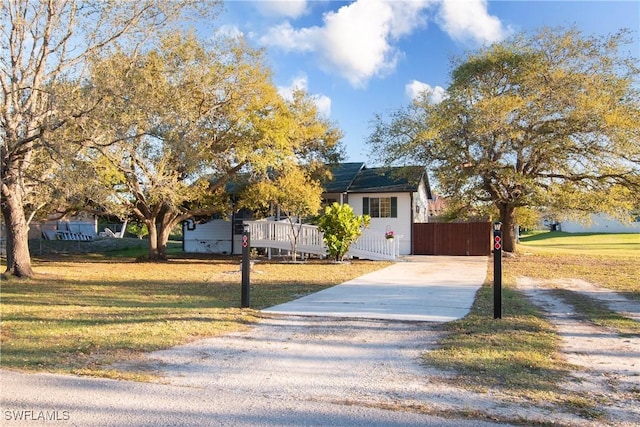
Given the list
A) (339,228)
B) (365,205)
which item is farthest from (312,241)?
(365,205)

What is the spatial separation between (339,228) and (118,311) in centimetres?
1139

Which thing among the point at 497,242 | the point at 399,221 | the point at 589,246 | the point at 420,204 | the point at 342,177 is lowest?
the point at 589,246

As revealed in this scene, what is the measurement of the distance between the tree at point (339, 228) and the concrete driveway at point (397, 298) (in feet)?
13.2

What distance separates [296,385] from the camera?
4605 mm

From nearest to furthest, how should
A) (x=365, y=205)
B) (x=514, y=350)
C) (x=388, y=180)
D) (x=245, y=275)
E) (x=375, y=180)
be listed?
(x=514, y=350) < (x=245, y=275) < (x=365, y=205) < (x=388, y=180) < (x=375, y=180)

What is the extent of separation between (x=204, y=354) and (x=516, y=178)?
55.6ft

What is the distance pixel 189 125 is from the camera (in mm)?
15102

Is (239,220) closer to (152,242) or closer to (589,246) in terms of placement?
(152,242)

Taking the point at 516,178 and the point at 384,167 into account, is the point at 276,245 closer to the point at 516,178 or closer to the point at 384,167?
the point at 384,167

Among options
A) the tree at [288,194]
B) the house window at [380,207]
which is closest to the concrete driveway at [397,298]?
the tree at [288,194]

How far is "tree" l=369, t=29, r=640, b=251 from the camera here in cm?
1878

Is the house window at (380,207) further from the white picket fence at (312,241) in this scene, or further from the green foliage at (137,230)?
the green foliage at (137,230)

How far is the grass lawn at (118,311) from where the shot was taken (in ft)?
18.0

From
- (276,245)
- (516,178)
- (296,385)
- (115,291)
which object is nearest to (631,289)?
(516,178)
